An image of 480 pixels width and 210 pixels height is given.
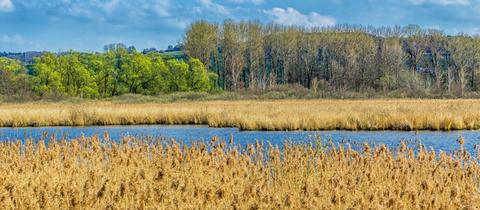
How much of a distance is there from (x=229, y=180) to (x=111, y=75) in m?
72.9

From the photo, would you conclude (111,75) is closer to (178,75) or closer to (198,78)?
(178,75)

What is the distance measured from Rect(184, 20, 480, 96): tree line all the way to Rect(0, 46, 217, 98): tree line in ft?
27.4

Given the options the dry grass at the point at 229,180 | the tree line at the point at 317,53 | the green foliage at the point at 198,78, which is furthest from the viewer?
the tree line at the point at 317,53

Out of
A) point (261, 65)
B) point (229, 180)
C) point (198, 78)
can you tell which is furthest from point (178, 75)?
point (229, 180)

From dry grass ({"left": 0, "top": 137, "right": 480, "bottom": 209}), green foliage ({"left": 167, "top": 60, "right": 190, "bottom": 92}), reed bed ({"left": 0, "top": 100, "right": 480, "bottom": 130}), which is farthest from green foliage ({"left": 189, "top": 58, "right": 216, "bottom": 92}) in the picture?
dry grass ({"left": 0, "top": 137, "right": 480, "bottom": 209})

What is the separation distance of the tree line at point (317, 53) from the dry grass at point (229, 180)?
247ft

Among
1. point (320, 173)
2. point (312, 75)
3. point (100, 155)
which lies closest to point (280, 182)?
point (320, 173)

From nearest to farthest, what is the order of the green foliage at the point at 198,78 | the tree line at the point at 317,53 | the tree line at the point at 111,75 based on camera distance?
the tree line at the point at 111,75, the green foliage at the point at 198,78, the tree line at the point at 317,53

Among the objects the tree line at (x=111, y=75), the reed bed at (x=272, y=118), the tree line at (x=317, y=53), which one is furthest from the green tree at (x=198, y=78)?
the reed bed at (x=272, y=118)

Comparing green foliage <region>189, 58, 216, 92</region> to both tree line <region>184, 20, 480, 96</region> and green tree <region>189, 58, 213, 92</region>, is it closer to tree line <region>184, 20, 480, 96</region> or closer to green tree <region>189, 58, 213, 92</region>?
green tree <region>189, 58, 213, 92</region>

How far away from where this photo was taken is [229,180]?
24.7 feet

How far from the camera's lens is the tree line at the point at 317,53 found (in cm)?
8712

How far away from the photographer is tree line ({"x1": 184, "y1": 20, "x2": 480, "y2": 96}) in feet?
286

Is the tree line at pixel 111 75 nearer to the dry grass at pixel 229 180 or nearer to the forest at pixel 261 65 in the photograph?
the forest at pixel 261 65
